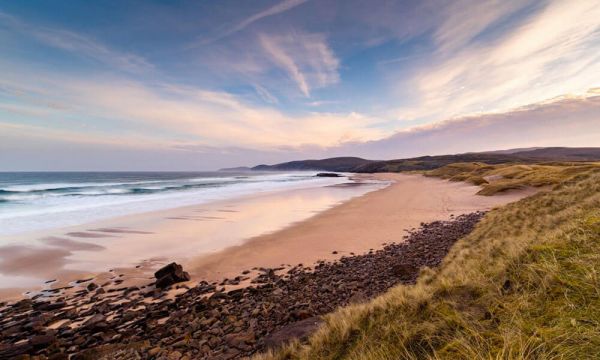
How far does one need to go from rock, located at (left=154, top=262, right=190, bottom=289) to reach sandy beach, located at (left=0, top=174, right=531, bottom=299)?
1.81ft

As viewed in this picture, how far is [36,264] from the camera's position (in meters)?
11.0

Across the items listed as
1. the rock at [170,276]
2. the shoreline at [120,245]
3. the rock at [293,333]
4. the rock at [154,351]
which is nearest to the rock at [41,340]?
the rock at [154,351]

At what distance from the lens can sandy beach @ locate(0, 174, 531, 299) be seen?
33.4 feet

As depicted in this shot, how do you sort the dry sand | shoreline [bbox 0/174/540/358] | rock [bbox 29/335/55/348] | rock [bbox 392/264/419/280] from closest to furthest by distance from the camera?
shoreline [bbox 0/174/540/358]
rock [bbox 29/335/55/348]
rock [bbox 392/264/419/280]
the dry sand

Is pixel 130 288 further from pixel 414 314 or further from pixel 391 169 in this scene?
pixel 391 169

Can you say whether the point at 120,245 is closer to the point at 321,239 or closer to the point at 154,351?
the point at 154,351

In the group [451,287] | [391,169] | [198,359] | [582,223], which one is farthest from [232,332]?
[391,169]

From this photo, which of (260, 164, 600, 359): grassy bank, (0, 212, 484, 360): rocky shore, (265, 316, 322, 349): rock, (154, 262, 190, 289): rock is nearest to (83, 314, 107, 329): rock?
(0, 212, 484, 360): rocky shore

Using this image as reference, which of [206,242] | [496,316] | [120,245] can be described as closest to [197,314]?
[496,316]

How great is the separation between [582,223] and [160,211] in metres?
26.6

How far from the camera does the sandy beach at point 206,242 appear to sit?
401 inches

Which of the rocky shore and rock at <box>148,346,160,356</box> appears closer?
rock at <box>148,346,160,356</box>

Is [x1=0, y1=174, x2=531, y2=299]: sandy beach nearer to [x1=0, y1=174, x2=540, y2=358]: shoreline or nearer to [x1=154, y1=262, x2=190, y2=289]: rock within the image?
[x1=0, y1=174, x2=540, y2=358]: shoreline

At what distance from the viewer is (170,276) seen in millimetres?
8484
